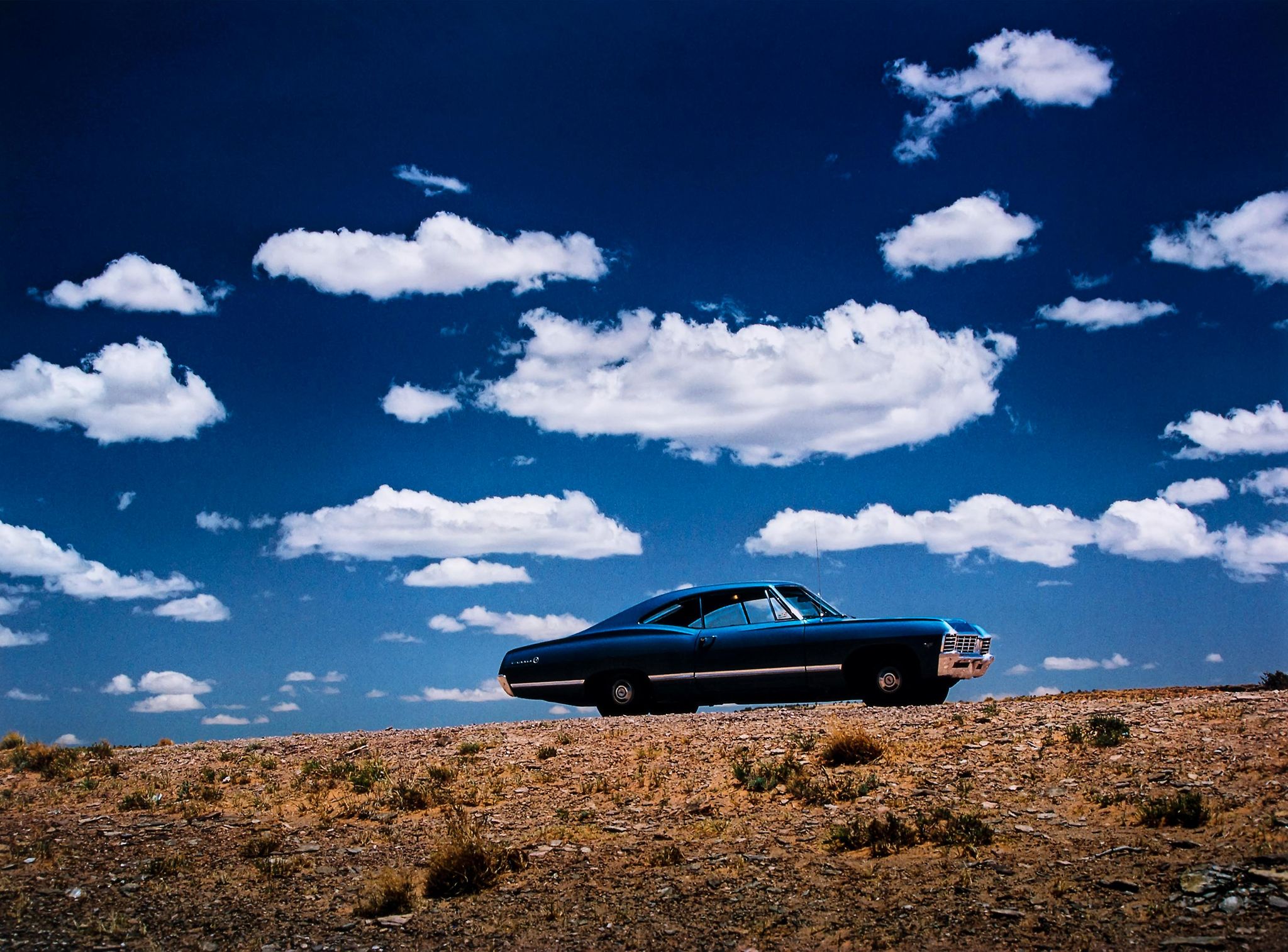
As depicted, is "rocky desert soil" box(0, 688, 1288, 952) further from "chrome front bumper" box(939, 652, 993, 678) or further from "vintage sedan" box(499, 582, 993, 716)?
"vintage sedan" box(499, 582, 993, 716)

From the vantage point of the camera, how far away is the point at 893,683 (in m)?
13.2

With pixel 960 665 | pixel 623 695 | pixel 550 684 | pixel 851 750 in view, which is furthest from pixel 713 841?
pixel 550 684

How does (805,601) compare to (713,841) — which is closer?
(713,841)

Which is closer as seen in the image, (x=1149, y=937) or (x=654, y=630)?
(x=1149, y=937)

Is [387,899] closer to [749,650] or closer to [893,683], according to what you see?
[749,650]

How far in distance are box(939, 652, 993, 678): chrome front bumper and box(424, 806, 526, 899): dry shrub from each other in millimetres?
7013

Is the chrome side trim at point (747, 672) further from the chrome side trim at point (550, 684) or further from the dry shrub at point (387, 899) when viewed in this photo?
the dry shrub at point (387, 899)

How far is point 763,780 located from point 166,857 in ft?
18.9

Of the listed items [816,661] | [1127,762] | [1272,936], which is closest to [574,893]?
[1272,936]

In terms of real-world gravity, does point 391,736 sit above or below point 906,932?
above

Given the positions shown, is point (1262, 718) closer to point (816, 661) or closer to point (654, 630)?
point (816, 661)

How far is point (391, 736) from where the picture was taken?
13.8m

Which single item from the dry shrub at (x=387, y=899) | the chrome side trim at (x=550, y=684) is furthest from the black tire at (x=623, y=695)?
the dry shrub at (x=387, y=899)

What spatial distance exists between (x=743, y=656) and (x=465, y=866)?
642 cm
